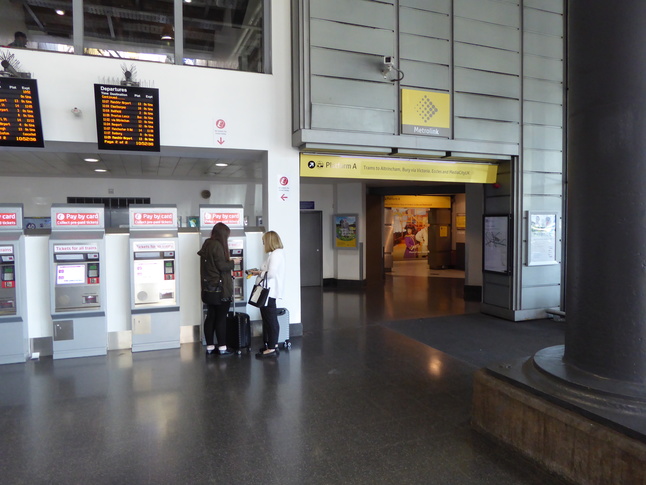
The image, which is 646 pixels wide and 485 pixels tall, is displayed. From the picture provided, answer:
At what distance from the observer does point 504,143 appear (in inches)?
264

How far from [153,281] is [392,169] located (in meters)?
3.56

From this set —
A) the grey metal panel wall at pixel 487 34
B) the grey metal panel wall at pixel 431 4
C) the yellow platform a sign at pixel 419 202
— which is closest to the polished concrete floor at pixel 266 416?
the grey metal panel wall at pixel 487 34

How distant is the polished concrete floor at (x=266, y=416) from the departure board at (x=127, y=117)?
2528 millimetres

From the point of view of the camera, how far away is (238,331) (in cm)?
521

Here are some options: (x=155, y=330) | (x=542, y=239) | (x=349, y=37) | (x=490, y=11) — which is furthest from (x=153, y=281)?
(x=490, y=11)

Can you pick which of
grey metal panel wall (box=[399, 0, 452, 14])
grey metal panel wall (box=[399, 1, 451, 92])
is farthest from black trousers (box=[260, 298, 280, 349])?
grey metal panel wall (box=[399, 0, 452, 14])

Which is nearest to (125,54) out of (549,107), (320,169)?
(320,169)

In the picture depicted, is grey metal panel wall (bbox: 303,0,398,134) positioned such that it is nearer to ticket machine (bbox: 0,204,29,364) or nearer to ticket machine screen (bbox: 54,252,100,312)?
ticket machine screen (bbox: 54,252,100,312)

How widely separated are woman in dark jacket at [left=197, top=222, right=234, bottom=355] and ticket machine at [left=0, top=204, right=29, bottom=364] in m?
1.99

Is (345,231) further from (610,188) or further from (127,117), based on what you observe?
(610,188)

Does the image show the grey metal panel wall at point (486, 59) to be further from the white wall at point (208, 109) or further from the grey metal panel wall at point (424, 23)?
the white wall at point (208, 109)

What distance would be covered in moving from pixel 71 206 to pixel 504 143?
611 cm

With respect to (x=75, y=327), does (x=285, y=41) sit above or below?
above

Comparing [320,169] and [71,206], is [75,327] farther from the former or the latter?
[320,169]
